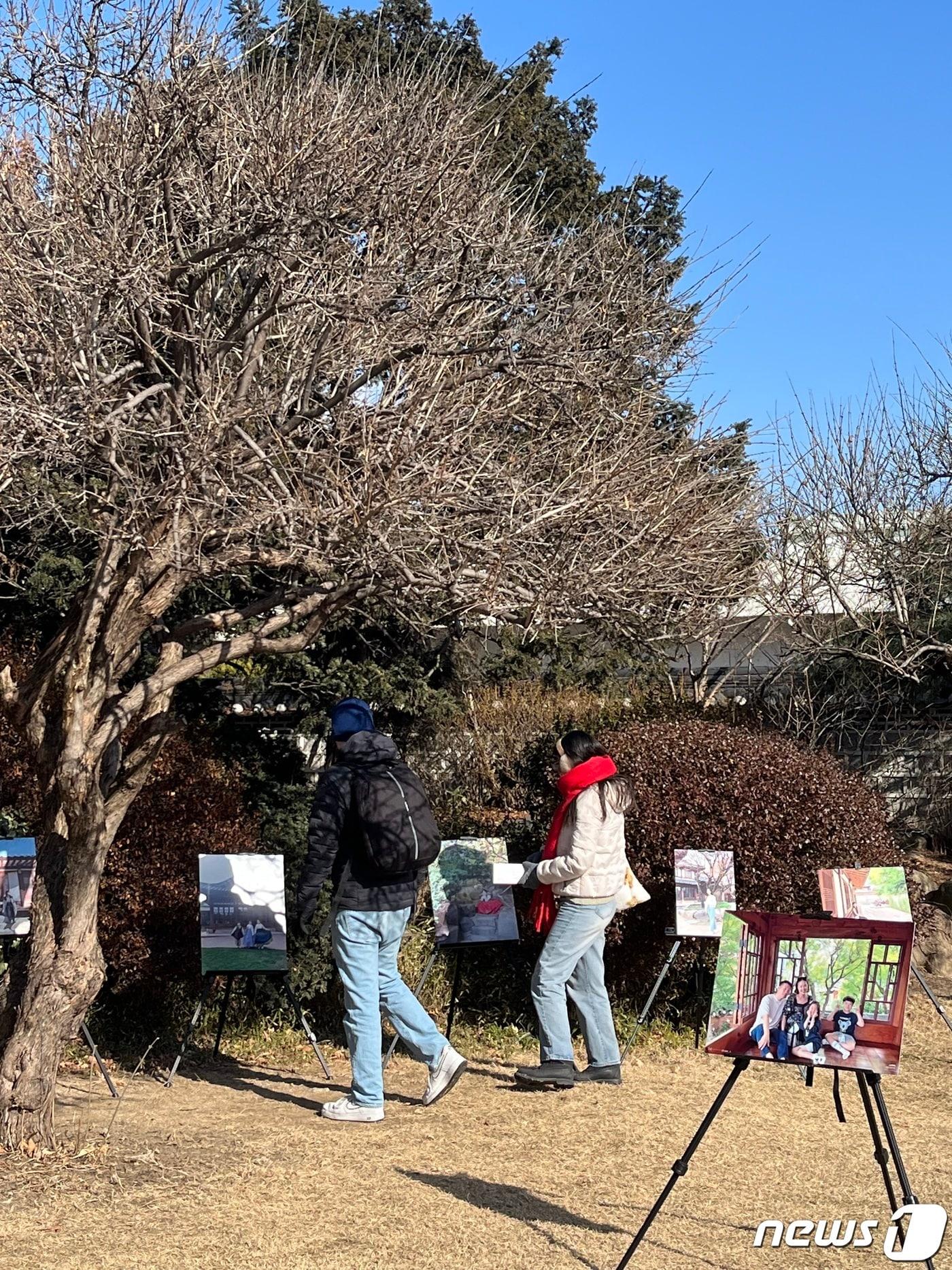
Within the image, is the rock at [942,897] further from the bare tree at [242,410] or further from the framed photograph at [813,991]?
the framed photograph at [813,991]

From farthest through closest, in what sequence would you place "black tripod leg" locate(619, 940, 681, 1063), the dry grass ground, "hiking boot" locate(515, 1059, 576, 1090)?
"black tripod leg" locate(619, 940, 681, 1063) → "hiking boot" locate(515, 1059, 576, 1090) → the dry grass ground

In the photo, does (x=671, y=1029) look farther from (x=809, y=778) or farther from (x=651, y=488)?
(x=651, y=488)

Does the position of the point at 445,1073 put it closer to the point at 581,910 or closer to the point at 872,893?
the point at 581,910

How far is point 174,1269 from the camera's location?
452 centimetres

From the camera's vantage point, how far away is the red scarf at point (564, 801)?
7336mm

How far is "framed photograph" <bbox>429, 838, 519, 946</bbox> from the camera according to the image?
26.2 feet

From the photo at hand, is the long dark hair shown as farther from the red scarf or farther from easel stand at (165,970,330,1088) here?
easel stand at (165,970,330,1088)

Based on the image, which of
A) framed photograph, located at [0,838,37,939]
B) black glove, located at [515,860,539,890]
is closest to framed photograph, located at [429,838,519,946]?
black glove, located at [515,860,539,890]

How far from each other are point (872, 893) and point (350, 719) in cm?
360

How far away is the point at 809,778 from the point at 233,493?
485 centimetres

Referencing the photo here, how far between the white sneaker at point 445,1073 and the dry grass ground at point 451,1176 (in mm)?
125

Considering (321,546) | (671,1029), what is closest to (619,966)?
(671,1029)

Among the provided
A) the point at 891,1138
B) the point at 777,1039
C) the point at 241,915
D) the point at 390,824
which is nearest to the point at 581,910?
the point at 390,824

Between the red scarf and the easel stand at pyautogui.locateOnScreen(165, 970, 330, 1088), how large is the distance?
1432 mm
